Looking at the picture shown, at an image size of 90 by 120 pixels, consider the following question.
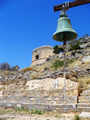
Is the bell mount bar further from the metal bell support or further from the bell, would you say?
the bell

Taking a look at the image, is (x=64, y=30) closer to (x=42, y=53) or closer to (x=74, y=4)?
(x=74, y=4)

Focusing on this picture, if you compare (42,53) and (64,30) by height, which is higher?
(42,53)

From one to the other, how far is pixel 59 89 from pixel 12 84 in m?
3.27

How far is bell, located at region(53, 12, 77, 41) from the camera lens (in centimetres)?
521

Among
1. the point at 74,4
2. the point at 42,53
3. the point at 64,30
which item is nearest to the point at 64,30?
the point at 64,30

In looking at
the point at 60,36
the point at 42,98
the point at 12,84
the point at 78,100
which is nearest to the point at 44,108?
the point at 42,98

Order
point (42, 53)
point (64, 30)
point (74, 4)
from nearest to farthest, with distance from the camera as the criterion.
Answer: point (64, 30)
point (74, 4)
point (42, 53)

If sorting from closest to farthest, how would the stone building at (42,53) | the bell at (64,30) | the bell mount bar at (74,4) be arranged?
the bell at (64,30), the bell mount bar at (74,4), the stone building at (42,53)

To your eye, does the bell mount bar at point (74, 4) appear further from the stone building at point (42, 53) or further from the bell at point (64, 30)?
the stone building at point (42, 53)

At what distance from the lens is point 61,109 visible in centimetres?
551

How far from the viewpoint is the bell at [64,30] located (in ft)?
17.1

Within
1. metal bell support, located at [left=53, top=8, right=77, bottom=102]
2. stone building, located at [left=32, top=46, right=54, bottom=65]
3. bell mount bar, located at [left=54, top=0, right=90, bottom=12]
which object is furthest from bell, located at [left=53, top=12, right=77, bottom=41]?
stone building, located at [left=32, top=46, right=54, bottom=65]

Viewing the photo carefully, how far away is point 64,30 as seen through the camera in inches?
201

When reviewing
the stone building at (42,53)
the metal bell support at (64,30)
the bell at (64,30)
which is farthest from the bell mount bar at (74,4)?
the stone building at (42,53)
